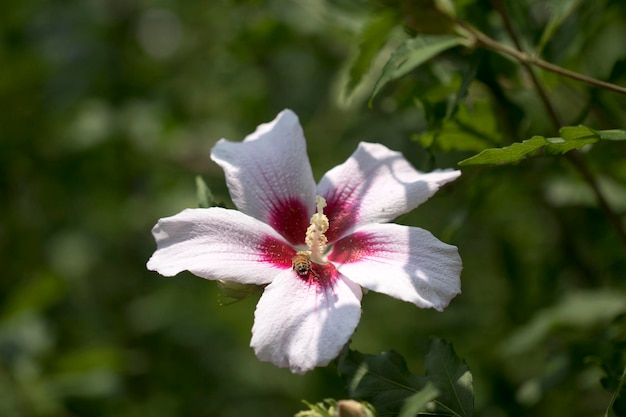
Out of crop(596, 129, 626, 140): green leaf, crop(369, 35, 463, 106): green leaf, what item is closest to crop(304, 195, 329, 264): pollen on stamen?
crop(369, 35, 463, 106): green leaf

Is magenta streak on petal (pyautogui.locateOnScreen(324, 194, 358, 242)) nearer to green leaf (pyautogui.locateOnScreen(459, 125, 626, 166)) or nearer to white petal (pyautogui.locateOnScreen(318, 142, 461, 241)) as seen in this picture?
white petal (pyautogui.locateOnScreen(318, 142, 461, 241))

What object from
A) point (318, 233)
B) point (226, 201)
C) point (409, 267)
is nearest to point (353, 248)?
point (318, 233)

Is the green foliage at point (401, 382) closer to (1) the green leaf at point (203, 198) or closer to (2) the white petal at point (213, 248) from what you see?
(2) the white petal at point (213, 248)

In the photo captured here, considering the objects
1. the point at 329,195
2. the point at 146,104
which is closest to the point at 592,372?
the point at 329,195

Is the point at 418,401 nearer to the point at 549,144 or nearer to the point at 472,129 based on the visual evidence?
the point at 549,144

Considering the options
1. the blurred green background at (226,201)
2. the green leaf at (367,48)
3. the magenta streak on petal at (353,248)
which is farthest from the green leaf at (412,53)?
the magenta streak on petal at (353,248)

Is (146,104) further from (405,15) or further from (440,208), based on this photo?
(405,15)
